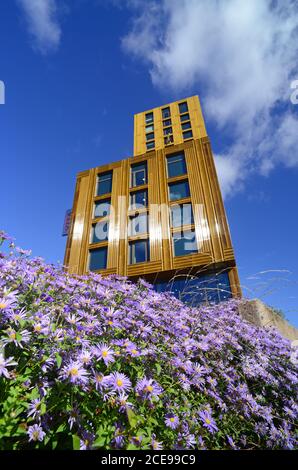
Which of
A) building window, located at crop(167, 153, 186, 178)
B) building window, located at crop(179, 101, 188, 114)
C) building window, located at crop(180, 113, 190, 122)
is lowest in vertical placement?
building window, located at crop(167, 153, 186, 178)

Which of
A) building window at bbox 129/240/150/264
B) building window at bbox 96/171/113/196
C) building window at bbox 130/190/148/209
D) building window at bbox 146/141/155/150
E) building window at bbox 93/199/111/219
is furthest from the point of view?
building window at bbox 146/141/155/150

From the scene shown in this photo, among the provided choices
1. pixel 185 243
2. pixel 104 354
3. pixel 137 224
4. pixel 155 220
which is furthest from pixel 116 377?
pixel 137 224

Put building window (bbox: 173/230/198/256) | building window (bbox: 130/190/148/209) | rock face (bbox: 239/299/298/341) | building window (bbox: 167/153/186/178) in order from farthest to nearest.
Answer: building window (bbox: 167/153/186/178) → building window (bbox: 130/190/148/209) → building window (bbox: 173/230/198/256) → rock face (bbox: 239/299/298/341)

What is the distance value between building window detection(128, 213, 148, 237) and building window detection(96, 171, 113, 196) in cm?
393

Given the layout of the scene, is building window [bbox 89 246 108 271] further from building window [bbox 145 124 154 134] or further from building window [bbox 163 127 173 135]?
building window [bbox 145 124 154 134]

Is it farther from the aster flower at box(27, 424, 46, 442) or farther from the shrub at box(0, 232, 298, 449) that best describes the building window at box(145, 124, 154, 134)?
the aster flower at box(27, 424, 46, 442)

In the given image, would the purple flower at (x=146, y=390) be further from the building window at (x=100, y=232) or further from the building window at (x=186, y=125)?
the building window at (x=186, y=125)

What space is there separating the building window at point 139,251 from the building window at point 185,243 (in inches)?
81.6

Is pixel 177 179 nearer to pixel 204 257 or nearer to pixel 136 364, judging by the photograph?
pixel 204 257

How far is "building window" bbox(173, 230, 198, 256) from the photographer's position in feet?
53.0

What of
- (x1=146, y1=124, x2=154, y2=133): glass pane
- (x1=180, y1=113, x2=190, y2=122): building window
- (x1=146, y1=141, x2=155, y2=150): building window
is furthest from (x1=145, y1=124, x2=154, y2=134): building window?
(x1=180, y1=113, x2=190, y2=122): building window

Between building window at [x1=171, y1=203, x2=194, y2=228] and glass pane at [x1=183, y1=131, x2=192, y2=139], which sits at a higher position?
glass pane at [x1=183, y1=131, x2=192, y2=139]

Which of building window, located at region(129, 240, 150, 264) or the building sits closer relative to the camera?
the building
